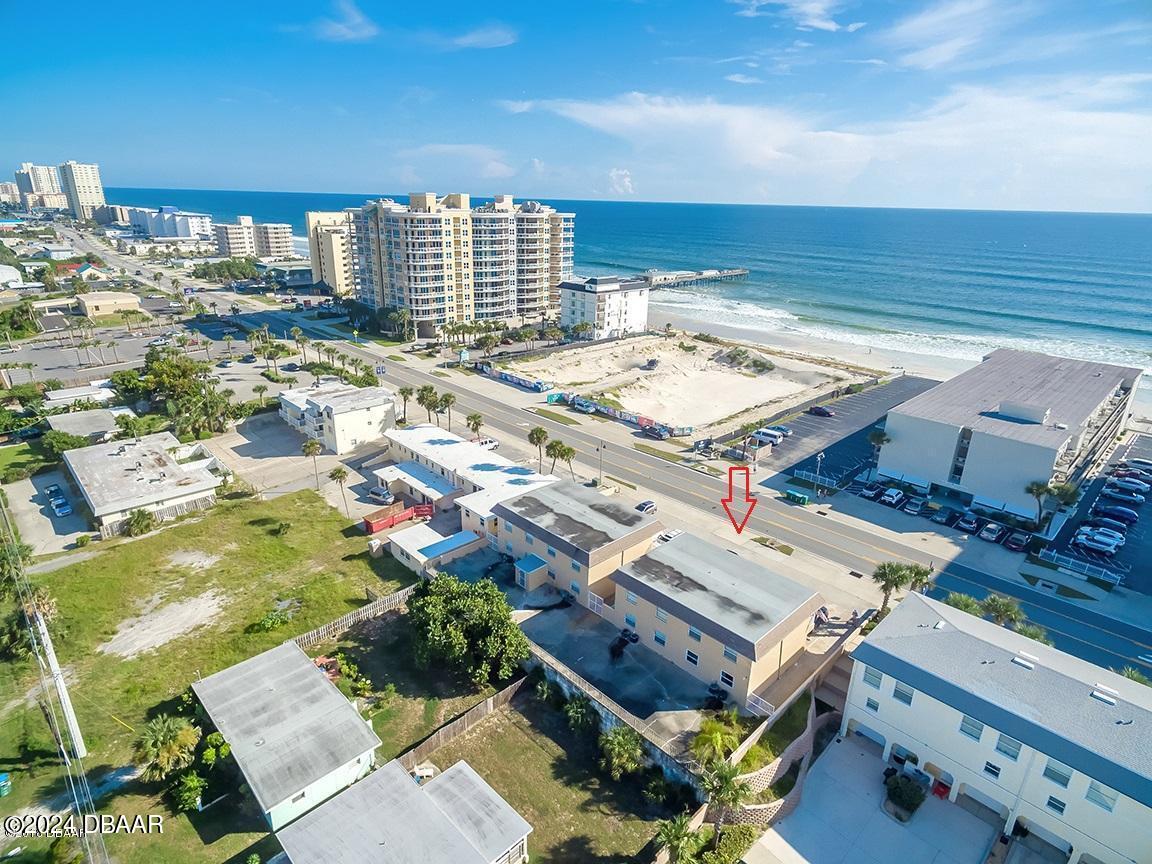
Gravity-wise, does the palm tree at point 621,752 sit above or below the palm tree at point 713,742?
below

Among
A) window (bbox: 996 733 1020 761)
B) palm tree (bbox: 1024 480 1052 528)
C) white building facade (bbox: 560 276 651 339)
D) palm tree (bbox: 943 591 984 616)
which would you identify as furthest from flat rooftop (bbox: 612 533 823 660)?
white building facade (bbox: 560 276 651 339)

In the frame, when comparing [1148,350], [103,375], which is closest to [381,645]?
[103,375]

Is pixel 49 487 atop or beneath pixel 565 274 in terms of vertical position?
beneath

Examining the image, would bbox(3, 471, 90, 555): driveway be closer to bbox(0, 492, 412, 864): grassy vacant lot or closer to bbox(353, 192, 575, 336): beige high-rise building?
bbox(0, 492, 412, 864): grassy vacant lot

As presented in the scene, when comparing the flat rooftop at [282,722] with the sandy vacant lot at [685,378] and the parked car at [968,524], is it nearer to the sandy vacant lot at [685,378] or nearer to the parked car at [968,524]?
the parked car at [968,524]

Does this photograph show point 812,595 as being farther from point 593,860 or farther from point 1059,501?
point 1059,501

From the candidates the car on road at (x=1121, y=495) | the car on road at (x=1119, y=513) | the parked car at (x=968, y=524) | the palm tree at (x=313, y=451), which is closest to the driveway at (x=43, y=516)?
the palm tree at (x=313, y=451)
